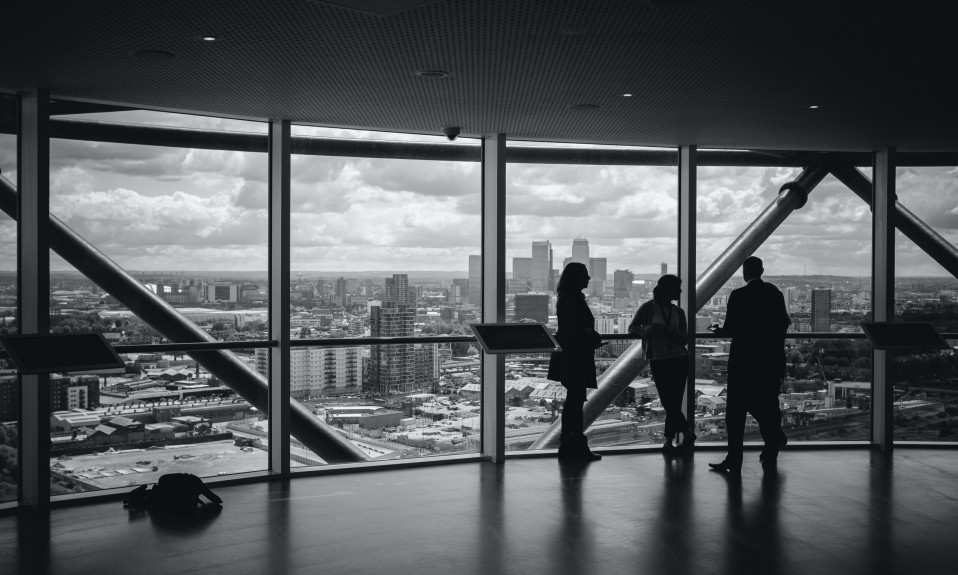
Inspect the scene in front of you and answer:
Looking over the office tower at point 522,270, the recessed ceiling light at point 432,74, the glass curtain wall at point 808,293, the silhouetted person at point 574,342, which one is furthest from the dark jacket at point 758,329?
the recessed ceiling light at point 432,74

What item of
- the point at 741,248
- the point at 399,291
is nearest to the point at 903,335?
the point at 741,248

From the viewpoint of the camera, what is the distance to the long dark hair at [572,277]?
8.09 meters

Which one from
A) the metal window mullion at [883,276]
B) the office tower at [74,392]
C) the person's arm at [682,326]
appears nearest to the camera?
the office tower at [74,392]

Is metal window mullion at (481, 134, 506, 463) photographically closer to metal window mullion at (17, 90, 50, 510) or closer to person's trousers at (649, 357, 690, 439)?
person's trousers at (649, 357, 690, 439)

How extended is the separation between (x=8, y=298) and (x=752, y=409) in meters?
6.26

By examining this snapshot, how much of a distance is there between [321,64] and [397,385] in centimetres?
359

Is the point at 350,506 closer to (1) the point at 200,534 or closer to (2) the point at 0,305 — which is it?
(1) the point at 200,534

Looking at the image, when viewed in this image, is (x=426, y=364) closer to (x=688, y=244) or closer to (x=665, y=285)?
(x=665, y=285)

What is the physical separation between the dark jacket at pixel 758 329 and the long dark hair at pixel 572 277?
1.46 meters

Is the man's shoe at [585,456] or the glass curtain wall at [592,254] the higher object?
the glass curtain wall at [592,254]

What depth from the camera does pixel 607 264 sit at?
358 inches

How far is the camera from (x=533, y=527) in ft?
18.9

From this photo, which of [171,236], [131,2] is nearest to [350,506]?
[171,236]

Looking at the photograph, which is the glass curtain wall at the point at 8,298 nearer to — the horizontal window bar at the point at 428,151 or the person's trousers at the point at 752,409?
the horizontal window bar at the point at 428,151
